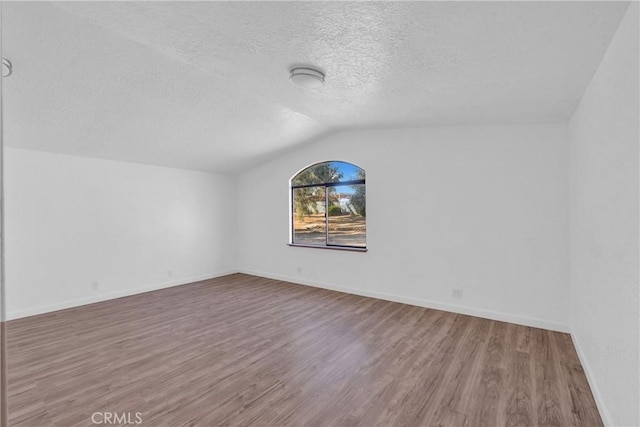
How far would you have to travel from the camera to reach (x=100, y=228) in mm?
4562

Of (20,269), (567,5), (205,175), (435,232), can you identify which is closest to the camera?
(567,5)

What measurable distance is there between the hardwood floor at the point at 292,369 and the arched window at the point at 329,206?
5.25 ft

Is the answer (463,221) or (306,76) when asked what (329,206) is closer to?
(463,221)

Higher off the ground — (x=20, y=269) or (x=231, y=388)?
(x=20, y=269)

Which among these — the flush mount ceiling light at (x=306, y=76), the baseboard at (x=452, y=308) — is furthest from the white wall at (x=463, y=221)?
the flush mount ceiling light at (x=306, y=76)

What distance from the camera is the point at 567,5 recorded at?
1517 mm

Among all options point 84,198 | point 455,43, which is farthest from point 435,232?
point 84,198

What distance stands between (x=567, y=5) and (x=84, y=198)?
5439 millimetres

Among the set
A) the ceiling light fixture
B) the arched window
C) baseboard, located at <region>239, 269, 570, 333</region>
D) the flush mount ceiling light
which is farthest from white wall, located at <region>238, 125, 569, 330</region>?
the ceiling light fixture

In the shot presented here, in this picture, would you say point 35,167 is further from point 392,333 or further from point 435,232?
point 435,232

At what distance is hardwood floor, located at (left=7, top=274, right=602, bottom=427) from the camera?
6.76 ft

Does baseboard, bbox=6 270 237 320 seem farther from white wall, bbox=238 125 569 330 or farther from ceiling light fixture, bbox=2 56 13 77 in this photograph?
ceiling light fixture, bbox=2 56 13 77

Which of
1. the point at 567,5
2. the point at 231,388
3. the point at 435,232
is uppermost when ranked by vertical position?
the point at 567,5

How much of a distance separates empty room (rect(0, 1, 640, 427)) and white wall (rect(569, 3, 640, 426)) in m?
0.02
